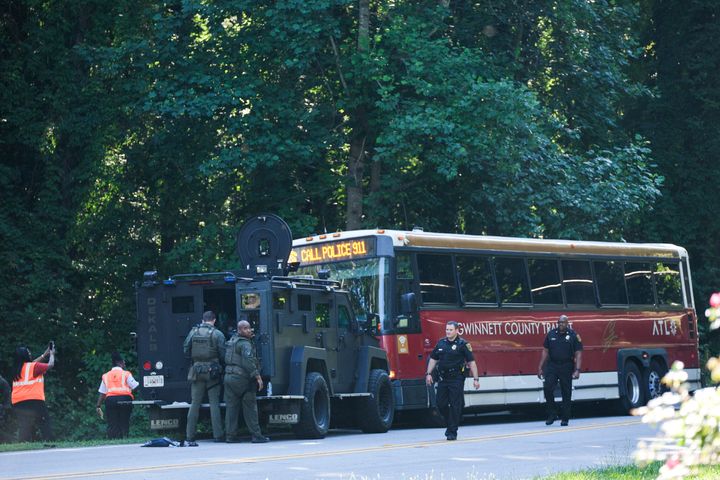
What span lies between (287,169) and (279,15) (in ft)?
13.4

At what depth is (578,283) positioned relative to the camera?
27312 mm

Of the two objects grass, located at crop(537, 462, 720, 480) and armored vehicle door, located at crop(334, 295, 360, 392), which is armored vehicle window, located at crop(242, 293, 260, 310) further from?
grass, located at crop(537, 462, 720, 480)

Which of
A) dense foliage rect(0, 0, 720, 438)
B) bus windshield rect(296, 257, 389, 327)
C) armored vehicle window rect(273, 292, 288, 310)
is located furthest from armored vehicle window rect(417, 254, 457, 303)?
dense foliage rect(0, 0, 720, 438)

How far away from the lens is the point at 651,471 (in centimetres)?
1371

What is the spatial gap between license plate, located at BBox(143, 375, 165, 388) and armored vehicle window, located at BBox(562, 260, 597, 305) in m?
9.99

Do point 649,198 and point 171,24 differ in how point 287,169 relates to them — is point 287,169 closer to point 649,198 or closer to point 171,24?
point 171,24

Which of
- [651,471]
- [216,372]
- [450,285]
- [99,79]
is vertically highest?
[99,79]

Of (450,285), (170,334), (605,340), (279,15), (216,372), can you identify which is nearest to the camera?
(216,372)

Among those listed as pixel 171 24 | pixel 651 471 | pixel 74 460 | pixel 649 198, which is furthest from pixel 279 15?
pixel 651 471

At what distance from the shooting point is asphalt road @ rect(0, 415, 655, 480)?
44.7 ft

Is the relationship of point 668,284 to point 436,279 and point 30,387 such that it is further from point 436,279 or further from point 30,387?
point 30,387

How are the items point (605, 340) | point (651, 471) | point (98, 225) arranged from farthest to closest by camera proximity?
point (98, 225), point (605, 340), point (651, 471)

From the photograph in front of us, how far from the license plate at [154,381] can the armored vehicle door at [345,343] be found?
9.67 ft

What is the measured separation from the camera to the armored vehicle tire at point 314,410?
64.8 ft
